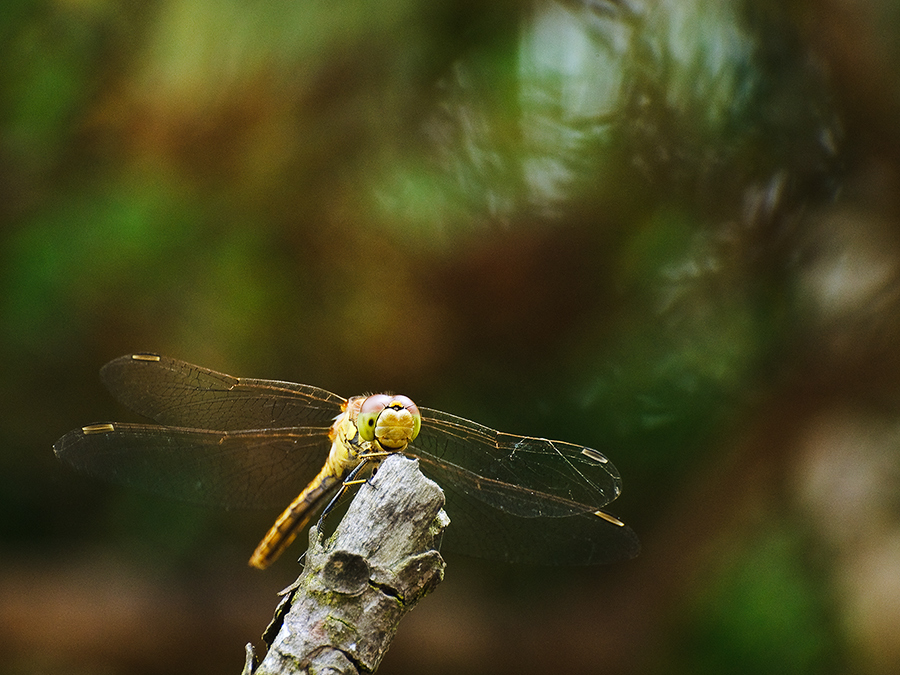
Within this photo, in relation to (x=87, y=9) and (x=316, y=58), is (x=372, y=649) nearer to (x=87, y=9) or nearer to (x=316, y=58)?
(x=316, y=58)

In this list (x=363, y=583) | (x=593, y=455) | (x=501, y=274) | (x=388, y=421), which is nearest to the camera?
(x=363, y=583)

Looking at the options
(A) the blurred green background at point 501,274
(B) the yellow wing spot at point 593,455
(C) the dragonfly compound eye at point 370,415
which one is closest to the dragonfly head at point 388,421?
(C) the dragonfly compound eye at point 370,415

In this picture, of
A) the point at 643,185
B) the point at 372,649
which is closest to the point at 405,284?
the point at 643,185

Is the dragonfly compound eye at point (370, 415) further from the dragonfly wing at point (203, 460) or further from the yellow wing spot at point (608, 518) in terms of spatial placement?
the yellow wing spot at point (608, 518)

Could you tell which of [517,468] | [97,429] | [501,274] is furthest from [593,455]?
[97,429]

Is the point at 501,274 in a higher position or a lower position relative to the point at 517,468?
higher

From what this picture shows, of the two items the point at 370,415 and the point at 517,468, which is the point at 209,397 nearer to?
the point at 370,415
